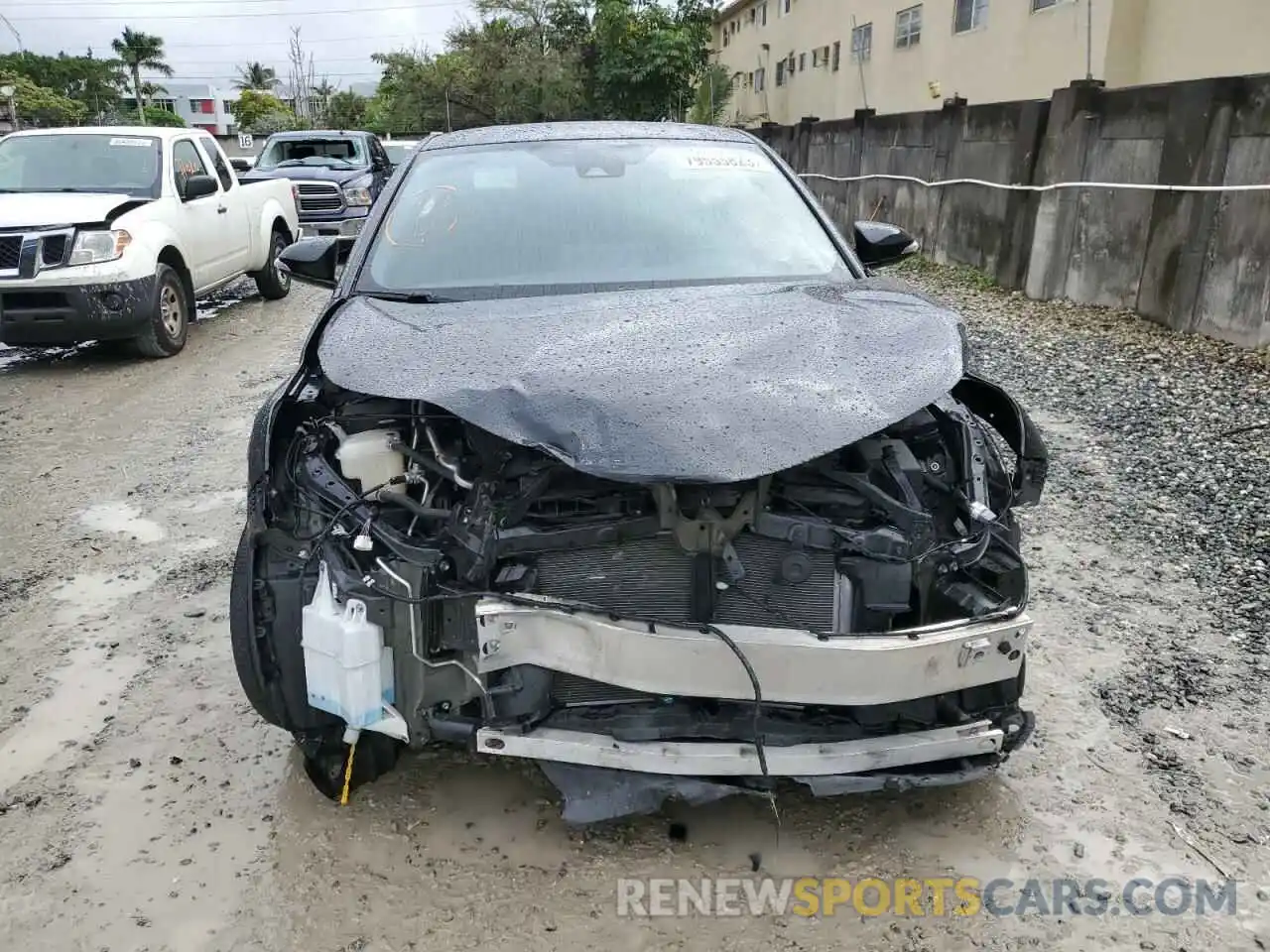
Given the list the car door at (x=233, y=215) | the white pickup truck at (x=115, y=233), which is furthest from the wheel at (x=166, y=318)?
the car door at (x=233, y=215)

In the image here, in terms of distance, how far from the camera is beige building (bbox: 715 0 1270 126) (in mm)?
11828

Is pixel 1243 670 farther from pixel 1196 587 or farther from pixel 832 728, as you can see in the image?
pixel 832 728

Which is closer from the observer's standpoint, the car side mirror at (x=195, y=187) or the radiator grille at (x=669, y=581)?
the radiator grille at (x=669, y=581)

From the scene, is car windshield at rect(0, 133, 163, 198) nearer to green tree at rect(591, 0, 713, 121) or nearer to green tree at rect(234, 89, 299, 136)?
green tree at rect(591, 0, 713, 121)

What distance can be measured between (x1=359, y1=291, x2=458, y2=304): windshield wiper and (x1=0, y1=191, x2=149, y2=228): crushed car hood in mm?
5350

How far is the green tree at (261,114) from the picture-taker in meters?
51.9

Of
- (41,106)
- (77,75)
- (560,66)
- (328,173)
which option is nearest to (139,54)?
(77,75)

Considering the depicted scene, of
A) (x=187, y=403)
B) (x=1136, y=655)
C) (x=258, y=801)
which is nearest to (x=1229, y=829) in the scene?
(x=1136, y=655)

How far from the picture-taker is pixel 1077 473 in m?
5.04

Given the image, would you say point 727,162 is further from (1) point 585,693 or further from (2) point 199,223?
(2) point 199,223

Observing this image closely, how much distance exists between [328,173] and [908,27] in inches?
520

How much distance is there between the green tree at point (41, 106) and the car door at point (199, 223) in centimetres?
3572

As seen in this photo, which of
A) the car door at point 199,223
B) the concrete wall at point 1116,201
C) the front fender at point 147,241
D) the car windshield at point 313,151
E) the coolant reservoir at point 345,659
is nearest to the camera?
the coolant reservoir at point 345,659

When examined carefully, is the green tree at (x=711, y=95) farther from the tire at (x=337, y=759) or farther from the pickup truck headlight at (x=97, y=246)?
the tire at (x=337, y=759)
